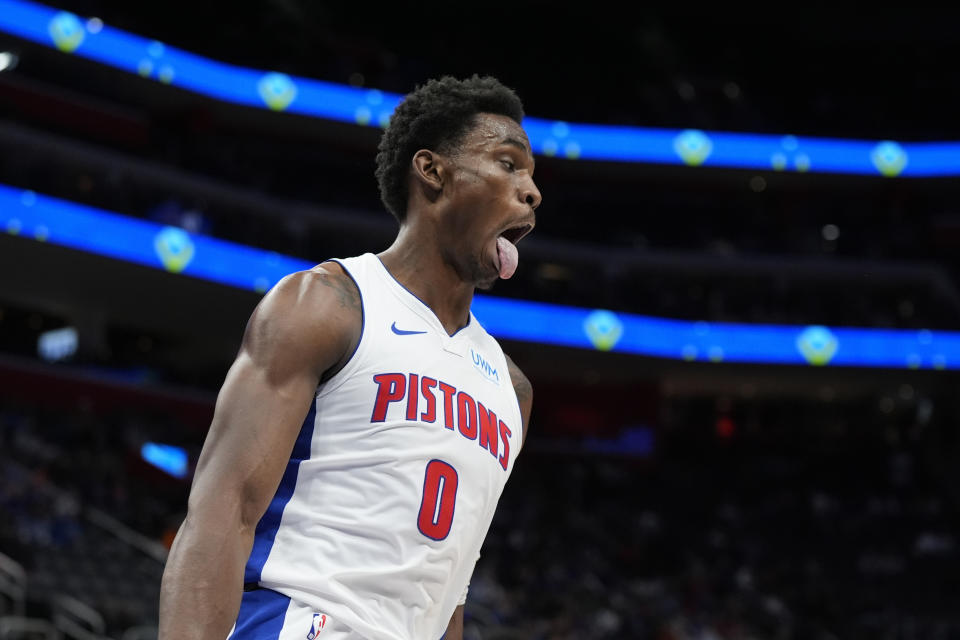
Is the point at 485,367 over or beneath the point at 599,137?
beneath

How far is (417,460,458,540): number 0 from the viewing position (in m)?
1.95

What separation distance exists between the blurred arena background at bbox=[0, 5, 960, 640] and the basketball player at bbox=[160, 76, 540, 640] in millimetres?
10750

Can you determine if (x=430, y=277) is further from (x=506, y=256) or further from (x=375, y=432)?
(x=375, y=432)

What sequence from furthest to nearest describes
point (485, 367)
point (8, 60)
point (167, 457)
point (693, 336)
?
point (693, 336)
point (8, 60)
point (167, 457)
point (485, 367)

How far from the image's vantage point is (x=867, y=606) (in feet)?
56.1

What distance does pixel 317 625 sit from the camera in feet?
6.07

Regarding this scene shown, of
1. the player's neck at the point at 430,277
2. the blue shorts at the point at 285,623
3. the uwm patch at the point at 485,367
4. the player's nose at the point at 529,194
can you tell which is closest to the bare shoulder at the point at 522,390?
the uwm patch at the point at 485,367

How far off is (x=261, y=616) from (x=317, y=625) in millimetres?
103

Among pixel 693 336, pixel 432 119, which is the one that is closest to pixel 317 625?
pixel 432 119

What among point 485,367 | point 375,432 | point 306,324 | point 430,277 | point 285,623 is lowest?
point 285,623

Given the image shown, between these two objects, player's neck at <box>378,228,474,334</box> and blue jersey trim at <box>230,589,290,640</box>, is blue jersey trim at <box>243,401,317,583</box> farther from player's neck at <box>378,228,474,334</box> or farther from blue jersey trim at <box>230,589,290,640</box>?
player's neck at <box>378,228,474,334</box>

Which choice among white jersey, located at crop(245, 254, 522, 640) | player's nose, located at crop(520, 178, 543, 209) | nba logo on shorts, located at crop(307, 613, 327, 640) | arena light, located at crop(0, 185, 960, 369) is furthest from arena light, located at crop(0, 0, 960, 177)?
nba logo on shorts, located at crop(307, 613, 327, 640)

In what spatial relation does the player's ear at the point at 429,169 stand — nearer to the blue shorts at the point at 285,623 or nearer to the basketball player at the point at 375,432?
the basketball player at the point at 375,432

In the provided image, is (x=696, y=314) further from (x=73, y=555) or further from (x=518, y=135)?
(x=518, y=135)
